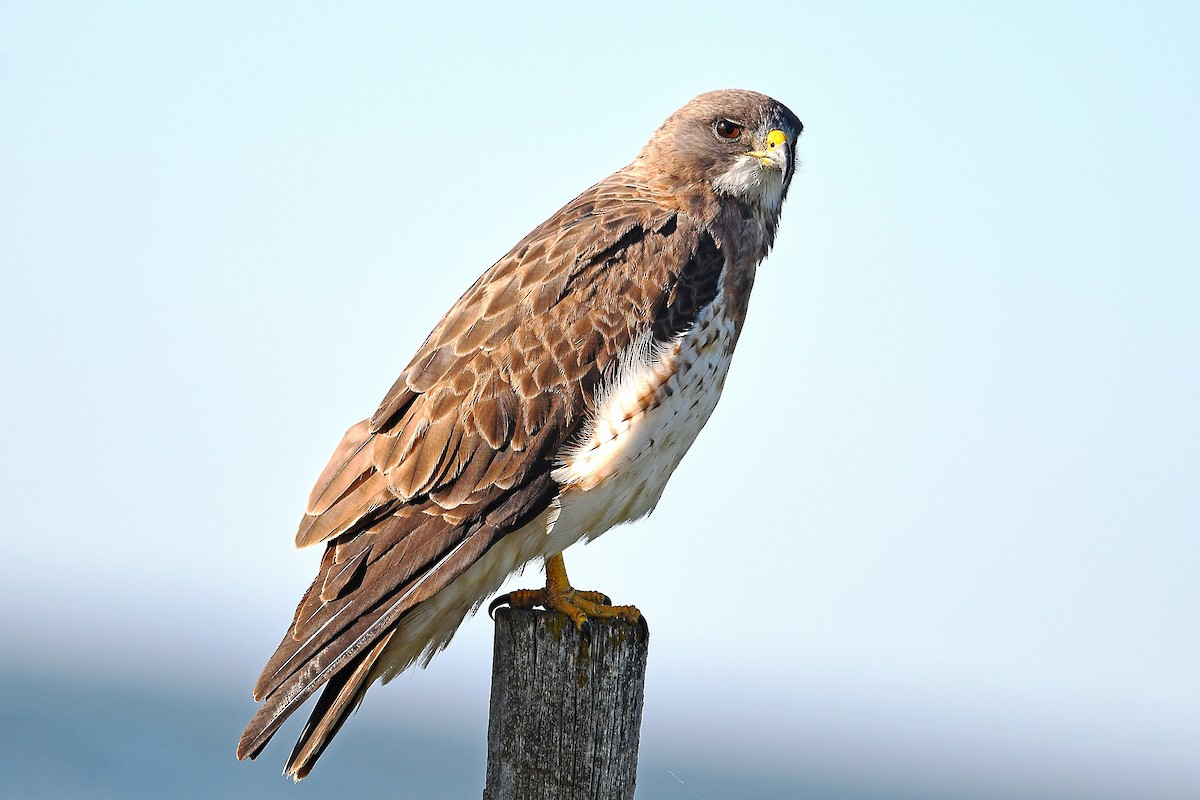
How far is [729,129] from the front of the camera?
6.84 meters

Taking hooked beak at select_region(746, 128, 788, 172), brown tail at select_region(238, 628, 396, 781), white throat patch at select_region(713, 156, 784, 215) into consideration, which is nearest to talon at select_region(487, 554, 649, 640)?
brown tail at select_region(238, 628, 396, 781)

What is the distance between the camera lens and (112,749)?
49.0m

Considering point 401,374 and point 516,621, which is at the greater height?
point 401,374

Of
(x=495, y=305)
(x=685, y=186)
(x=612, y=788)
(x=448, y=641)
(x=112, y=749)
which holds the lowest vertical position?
(x=612, y=788)

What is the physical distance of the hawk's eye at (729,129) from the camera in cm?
684

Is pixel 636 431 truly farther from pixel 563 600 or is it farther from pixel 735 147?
pixel 735 147

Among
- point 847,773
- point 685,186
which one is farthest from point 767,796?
point 685,186

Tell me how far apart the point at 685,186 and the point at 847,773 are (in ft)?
450

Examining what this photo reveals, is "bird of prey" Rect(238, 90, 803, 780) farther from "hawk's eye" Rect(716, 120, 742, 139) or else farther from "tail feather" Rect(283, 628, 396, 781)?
"hawk's eye" Rect(716, 120, 742, 139)

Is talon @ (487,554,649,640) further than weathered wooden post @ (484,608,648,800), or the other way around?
talon @ (487,554,649,640)

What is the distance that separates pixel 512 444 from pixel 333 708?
1.16 m

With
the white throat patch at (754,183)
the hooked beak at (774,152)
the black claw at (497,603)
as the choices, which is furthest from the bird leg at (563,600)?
the hooked beak at (774,152)

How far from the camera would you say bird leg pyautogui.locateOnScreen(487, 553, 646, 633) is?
5.50m

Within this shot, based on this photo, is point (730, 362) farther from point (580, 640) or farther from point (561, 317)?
point (580, 640)
